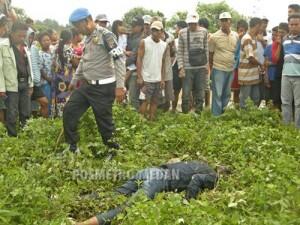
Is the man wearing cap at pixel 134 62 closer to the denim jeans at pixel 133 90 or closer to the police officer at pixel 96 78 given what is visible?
the denim jeans at pixel 133 90

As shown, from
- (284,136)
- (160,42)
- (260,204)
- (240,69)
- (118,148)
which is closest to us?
(260,204)

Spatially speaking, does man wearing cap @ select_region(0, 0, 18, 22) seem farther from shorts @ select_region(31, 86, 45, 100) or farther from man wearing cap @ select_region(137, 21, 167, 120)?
man wearing cap @ select_region(137, 21, 167, 120)

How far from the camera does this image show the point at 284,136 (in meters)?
6.74

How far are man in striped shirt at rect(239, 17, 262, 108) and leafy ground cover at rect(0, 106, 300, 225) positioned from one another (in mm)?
967

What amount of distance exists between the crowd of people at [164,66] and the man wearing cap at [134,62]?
0.7 inches

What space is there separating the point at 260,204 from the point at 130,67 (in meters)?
5.39

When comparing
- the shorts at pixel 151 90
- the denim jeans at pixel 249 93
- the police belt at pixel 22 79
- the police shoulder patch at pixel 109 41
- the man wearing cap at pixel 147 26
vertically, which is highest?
the man wearing cap at pixel 147 26

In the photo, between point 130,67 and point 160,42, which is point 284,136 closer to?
point 160,42

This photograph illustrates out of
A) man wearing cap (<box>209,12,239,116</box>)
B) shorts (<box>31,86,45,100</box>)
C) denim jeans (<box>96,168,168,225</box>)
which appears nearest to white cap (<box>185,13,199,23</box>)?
man wearing cap (<box>209,12,239,116</box>)

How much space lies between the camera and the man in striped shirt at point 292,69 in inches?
286

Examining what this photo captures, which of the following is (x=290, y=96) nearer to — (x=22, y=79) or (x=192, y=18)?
(x=192, y=18)

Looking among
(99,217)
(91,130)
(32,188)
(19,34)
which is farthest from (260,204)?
(19,34)

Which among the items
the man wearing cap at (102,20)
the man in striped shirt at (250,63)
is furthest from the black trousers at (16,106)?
the man in striped shirt at (250,63)

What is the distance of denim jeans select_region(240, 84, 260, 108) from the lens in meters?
8.95
